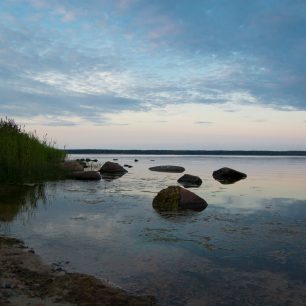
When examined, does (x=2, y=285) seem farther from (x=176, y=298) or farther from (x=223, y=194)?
(x=223, y=194)

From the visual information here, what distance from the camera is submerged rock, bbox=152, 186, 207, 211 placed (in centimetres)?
1129

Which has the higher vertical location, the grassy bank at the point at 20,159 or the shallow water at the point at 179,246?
the grassy bank at the point at 20,159

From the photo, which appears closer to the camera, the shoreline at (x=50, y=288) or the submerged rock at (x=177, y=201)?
the shoreline at (x=50, y=288)

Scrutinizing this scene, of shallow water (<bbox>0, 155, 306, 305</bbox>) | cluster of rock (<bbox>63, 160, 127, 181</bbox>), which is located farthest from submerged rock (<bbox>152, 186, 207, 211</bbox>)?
cluster of rock (<bbox>63, 160, 127, 181</bbox>)

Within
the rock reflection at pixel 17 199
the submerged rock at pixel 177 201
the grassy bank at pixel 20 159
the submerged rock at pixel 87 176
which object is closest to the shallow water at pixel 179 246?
the rock reflection at pixel 17 199

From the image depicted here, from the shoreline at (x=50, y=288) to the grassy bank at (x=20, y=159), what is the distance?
33.0ft

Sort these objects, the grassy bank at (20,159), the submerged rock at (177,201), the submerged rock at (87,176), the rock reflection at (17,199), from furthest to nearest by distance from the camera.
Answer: the submerged rock at (87,176) < the grassy bank at (20,159) < the submerged rock at (177,201) < the rock reflection at (17,199)

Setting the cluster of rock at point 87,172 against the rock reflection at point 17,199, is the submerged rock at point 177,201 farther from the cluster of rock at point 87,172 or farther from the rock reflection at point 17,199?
the cluster of rock at point 87,172

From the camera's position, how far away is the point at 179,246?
275 inches

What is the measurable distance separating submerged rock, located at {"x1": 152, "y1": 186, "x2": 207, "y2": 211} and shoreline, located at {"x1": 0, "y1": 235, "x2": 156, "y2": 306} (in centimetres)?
600

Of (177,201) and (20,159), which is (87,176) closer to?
(20,159)

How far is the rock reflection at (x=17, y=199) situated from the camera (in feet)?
31.0

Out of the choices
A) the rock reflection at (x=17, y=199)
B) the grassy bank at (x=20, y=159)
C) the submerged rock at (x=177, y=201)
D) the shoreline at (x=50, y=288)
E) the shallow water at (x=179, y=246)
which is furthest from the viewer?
the grassy bank at (x=20, y=159)

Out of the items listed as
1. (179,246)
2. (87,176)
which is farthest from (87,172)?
(179,246)
